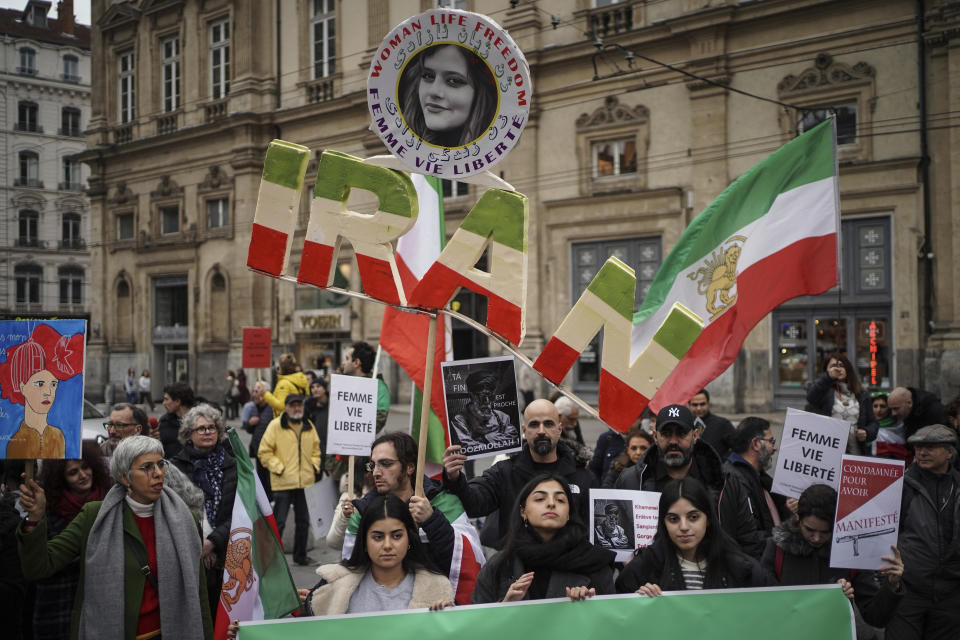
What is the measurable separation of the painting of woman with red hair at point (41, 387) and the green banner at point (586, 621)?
1.72m

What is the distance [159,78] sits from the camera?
32375 mm

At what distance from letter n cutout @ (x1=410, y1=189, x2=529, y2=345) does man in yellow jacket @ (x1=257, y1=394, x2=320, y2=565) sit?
4319mm

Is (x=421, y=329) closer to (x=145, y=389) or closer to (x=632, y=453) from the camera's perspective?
(x=632, y=453)

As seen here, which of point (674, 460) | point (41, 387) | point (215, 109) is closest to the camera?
point (41, 387)

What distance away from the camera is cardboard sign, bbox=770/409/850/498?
4.49m

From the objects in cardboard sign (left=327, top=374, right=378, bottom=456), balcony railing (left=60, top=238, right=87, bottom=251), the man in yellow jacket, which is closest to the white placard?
cardboard sign (left=327, top=374, right=378, bottom=456)

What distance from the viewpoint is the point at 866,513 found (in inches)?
156

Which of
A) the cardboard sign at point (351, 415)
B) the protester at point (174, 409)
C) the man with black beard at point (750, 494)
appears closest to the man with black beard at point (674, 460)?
the man with black beard at point (750, 494)

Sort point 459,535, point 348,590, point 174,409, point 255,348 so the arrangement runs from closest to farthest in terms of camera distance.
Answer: point 348,590 → point 459,535 → point 174,409 → point 255,348

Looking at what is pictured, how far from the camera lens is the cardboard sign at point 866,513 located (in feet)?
12.8

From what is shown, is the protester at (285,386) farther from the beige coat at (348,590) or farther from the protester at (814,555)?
the protester at (814,555)

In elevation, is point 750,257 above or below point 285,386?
above

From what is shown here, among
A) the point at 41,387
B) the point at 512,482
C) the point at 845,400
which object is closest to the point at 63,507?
the point at 41,387

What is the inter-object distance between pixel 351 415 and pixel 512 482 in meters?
1.40
